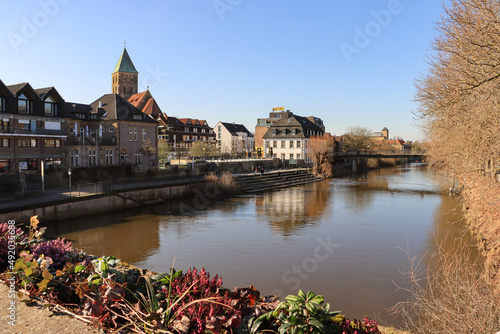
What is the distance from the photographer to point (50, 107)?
34.4m

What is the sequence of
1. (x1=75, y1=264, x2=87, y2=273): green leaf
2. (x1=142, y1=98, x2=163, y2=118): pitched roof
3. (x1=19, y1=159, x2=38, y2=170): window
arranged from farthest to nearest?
(x1=142, y1=98, x2=163, y2=118): pitched roof
(x1=19, y1=159, x2=38, y2=170): window
(x1=75, y1=264, x2=87, y2=273): green leaf

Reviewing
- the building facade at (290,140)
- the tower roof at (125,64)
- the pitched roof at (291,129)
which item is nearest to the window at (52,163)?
the building facade at (290,140)

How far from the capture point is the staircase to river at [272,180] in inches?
1656

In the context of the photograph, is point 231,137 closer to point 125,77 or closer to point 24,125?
point 125,77

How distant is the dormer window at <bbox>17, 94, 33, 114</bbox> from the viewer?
101ft

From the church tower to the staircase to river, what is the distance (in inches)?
2388

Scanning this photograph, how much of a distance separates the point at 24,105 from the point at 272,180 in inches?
1158

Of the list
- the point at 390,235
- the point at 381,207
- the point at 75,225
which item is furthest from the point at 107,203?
the point at 381,207

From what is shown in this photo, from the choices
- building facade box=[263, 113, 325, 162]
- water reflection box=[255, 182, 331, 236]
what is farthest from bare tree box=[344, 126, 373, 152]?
water reflection box=[255, 182, 331, 236]

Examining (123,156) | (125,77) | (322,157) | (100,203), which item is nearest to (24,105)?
(123,156)

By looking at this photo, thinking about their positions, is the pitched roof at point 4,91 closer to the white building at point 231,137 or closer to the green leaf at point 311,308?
the green leaf at point 311,308

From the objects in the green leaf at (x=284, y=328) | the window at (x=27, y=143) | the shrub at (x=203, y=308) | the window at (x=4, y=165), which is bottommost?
the green leaf at (x=284, y=328)

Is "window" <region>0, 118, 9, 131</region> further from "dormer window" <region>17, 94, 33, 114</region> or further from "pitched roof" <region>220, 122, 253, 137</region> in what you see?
"pitched roof" <region>220, 122, 253, 137</region>

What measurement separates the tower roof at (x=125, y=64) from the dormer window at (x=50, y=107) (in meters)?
63.0
